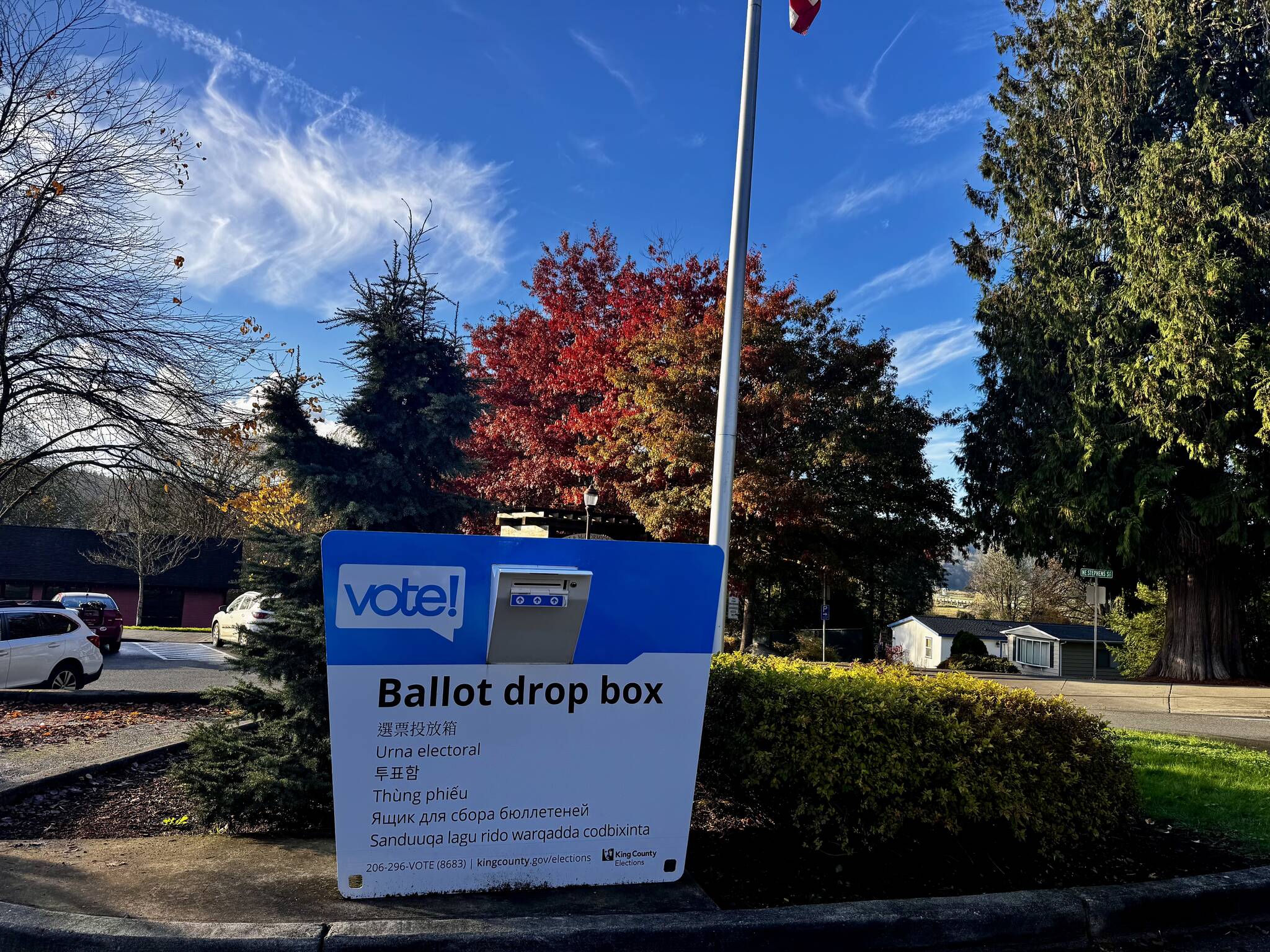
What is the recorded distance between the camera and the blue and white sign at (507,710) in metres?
4.02

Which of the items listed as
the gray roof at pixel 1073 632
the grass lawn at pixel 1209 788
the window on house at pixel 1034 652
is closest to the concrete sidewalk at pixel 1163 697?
the grass lawn at pixel 1209 788

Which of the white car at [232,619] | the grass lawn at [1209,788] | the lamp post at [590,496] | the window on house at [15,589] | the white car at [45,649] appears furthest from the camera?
the window on house at [15,589]

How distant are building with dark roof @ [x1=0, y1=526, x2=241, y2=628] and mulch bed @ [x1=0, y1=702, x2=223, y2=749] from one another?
107ft

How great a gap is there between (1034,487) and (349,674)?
76.0ft

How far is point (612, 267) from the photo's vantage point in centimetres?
2880

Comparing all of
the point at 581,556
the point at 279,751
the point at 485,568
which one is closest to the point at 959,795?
the point at 581,556

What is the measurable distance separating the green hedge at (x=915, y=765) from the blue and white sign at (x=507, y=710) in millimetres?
677

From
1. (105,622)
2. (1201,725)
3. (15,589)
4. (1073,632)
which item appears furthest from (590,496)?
(15,589)

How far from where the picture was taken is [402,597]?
161 inches

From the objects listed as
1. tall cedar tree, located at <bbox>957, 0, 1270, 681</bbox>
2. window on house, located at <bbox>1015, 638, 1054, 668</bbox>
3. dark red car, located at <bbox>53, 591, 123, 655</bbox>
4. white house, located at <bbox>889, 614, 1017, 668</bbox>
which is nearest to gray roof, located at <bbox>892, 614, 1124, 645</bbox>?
white house, located at <bbox>889, 614, 1017, 668</bbox>

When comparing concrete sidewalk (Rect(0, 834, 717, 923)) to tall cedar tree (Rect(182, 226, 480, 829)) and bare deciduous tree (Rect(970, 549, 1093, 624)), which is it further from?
bare deciduous tree (Rect(970, 549, 1093, 624))

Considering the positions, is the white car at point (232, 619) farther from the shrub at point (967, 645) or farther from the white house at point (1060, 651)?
the white house at point (1060, 651)

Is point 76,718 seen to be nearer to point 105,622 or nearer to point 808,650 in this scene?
point 105,622

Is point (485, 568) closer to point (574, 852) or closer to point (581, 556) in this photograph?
point (581, 556)
